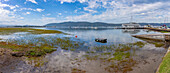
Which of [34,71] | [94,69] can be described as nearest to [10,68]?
[34,71]

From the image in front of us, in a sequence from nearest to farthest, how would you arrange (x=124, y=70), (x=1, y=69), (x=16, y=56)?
(x=1, y=69) < (x=124, y=70) < (x=16, y=56)

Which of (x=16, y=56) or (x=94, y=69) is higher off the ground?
(x=16, y=56)

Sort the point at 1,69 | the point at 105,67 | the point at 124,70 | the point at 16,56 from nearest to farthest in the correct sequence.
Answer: the point at 1,69
the point at 124,70
the point at 105,67
the point at 16,56

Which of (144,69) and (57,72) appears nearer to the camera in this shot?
(57,72)

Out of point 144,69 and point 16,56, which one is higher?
point 16,56

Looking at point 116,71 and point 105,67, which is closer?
point 116,71

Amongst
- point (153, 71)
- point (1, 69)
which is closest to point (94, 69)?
point (153, 71)

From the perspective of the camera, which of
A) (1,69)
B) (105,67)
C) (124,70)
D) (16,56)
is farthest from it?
(16,56)

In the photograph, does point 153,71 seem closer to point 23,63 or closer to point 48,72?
point 48,72

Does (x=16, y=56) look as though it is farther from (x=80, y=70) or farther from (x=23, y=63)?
(x=80, y=70)

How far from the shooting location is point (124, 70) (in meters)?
12.8

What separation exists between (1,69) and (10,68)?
95 centimetres

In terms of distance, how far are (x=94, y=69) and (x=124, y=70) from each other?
4413mm

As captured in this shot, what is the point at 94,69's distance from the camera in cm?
1322
